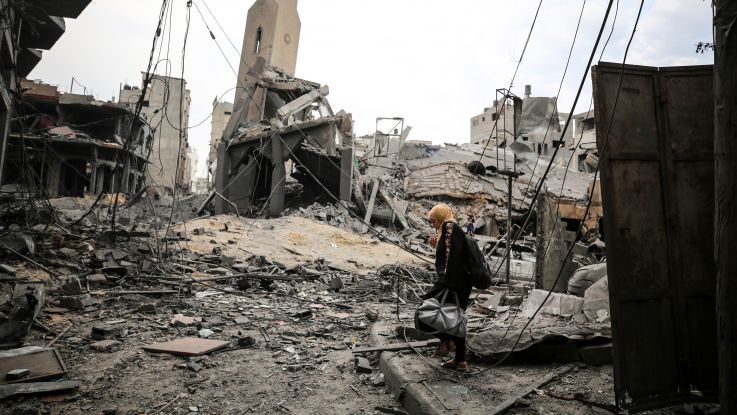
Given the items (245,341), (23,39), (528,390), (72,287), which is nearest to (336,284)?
(245,341)

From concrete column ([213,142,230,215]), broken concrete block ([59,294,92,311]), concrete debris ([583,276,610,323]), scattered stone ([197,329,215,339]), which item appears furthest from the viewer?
concrete column ([213,142,230,215])

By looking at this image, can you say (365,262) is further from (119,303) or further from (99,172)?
(99,172)

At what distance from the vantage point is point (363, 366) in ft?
13.7

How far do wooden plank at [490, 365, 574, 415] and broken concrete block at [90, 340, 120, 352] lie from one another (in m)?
3.80

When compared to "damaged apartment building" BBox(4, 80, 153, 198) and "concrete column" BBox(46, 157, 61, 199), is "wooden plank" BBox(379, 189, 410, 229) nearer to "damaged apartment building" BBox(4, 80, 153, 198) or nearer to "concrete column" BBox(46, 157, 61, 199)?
"damaged apartment building" BBox(4, 80, 153, 198)

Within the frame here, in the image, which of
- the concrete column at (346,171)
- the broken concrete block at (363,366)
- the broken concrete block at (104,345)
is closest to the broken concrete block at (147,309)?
the broken concrete block at (104,345)

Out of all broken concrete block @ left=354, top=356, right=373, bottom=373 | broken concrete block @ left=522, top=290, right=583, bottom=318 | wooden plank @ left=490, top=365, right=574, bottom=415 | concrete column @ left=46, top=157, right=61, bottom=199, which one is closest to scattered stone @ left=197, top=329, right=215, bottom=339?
broken concrete block @ left=354, top=356, right=373, bottom=373

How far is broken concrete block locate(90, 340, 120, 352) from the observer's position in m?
4.31

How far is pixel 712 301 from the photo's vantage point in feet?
9.20

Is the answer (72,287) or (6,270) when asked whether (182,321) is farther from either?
(6,270)

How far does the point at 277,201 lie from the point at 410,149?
14.0 meters

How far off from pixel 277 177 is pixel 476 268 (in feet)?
50.4

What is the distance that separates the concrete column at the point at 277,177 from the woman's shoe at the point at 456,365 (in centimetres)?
1503

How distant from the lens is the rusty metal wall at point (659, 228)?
2730mm
